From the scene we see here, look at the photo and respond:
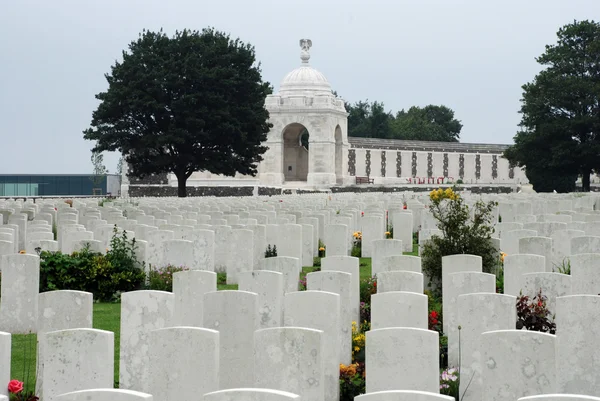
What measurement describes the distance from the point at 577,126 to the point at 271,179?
97.9 ft

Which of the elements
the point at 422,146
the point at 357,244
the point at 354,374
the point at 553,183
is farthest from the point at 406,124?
the point at 354,374

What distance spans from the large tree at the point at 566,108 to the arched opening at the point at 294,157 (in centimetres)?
3155

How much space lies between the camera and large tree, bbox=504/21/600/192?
43438mm

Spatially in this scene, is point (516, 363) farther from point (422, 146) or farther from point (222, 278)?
point (422, 146)

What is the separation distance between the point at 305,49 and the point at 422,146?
46.9 feet

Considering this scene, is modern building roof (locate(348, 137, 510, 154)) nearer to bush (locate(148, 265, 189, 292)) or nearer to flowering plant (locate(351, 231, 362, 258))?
flowering plant (locate(351, 231, 362, 258))

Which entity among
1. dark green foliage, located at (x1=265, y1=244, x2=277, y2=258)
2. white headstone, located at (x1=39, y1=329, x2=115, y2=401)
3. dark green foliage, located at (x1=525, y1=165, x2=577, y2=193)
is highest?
dark green foliage, located at (x1=525, y1=165, x2=577, y2=193)

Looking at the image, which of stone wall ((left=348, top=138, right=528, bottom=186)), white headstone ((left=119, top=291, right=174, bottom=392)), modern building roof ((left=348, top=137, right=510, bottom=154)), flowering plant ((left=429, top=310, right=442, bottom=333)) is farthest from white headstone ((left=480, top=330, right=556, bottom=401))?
modern building roof ((left=348, top=137, right=510, bottom=154))

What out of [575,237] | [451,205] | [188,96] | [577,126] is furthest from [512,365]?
[577,126]

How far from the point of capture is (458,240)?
13.3m

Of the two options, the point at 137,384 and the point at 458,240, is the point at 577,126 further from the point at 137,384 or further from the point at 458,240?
the point at 137,384

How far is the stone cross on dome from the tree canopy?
1942cm

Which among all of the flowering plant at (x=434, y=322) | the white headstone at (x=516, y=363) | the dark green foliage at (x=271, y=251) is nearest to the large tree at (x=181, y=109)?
the dark green foliage at (x=271, y=251)

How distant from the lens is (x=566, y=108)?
1737 inches
